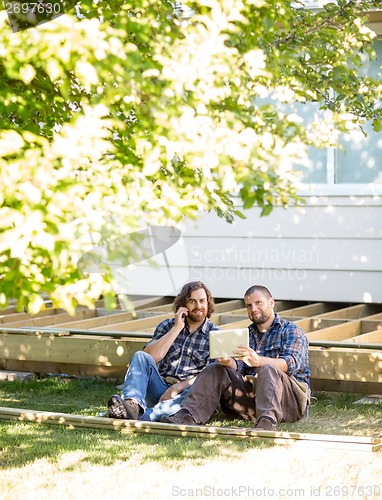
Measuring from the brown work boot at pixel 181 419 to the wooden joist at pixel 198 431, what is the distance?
15 cm

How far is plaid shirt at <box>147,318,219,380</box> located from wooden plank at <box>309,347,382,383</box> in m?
0.81

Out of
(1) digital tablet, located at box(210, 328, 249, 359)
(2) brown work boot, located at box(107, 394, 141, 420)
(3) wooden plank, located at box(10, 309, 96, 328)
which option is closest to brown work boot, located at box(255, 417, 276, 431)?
(1) digital tablet, located at box(210, 328, 249, 359)

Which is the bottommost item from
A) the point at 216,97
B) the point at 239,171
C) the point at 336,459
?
the point at 336,459

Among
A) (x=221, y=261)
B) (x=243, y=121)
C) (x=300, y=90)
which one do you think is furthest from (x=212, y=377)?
(x=221, y=261)

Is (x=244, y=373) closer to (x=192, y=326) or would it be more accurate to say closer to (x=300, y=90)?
(x=192, y=326)

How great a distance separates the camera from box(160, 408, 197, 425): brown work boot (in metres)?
6.35

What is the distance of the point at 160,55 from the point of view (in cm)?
349

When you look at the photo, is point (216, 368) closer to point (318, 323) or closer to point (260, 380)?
point (260, 380)

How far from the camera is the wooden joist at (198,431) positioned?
562cm

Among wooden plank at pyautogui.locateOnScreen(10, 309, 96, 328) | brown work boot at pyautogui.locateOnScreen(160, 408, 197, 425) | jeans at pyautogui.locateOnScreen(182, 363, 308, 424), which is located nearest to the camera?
jeans at pyautogui.locateOnScreen(182, 363, 308, 424)

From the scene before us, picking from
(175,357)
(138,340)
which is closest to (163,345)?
(175,357)

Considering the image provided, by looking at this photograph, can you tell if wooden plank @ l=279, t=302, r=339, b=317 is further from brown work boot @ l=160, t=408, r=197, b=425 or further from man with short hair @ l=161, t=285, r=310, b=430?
brown work boot @ l=160, t=408, r=197, b=425

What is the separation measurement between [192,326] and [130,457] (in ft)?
5.29

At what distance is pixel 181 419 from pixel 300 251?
12.9 feet
